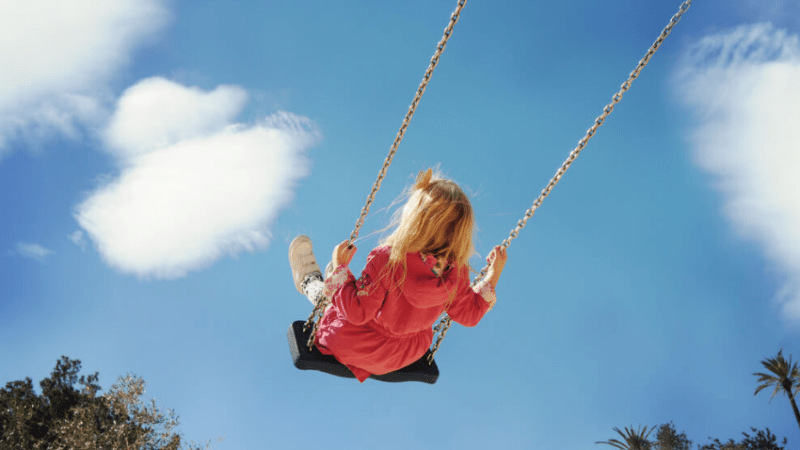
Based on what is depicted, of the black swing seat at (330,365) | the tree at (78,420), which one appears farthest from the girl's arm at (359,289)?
the tree at (78,420)

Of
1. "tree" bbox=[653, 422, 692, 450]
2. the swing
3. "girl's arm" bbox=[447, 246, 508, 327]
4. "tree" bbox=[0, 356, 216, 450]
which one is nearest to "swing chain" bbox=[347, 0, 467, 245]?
the swing

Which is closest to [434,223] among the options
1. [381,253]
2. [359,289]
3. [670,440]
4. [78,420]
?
[381,253]

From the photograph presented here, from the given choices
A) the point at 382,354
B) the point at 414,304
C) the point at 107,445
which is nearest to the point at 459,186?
the point at 414,304

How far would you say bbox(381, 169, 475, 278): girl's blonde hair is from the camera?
311 centimetres

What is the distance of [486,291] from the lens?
3520 mm

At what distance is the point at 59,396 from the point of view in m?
14.6

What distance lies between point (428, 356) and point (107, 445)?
40.5 feet

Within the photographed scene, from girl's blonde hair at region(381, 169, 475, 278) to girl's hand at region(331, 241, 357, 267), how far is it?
7.6 inches

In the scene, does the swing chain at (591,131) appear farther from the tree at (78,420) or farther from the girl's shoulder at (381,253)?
the tree at (78,420)

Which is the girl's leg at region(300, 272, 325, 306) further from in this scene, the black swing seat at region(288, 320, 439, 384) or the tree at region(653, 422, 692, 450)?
the tree at region(653, 422, 692, 450)

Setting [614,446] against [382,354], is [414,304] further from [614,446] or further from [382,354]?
[614,446]

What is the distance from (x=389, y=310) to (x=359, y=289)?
219 mm

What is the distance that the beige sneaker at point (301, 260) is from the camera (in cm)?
402

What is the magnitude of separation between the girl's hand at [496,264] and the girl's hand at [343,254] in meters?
0.82
